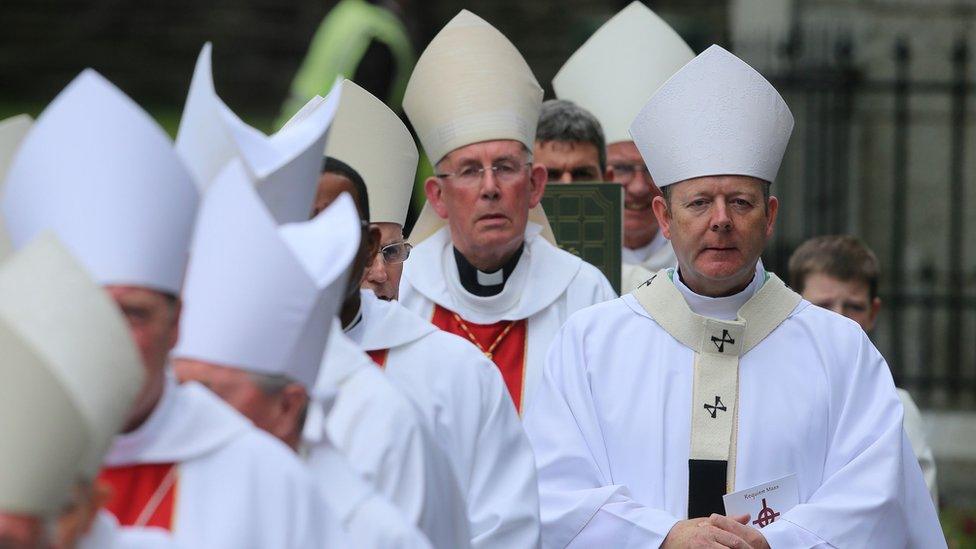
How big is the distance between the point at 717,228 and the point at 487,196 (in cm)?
132

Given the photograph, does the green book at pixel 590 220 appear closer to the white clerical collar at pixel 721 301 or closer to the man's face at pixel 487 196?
the man's face at pixel 487 196

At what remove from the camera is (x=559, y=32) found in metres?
15.3

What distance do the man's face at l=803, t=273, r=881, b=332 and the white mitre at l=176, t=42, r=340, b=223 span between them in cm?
313

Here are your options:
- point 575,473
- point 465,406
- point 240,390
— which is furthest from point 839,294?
point 240,390

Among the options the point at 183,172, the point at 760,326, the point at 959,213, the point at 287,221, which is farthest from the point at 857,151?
the point at 183,172

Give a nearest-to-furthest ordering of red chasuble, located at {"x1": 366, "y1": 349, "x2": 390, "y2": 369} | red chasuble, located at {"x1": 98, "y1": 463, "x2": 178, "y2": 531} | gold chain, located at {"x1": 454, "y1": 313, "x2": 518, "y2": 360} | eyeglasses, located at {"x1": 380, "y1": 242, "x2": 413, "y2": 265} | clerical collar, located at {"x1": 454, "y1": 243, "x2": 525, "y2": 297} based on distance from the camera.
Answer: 1. red chasuble, located at {"x1": 98, "y1": 463, "x2": 178, "y2": 531}
2. red chasuble, located at {"x1": 366, "y1": 349, "x2": 390, "y2": 369}
3. eyeglasses, located at {"x1": 380, "y1": 242, "x2": 413, "y2": 265}
4. gold chain, located at {"x1": 454, "y1": 313, "x2": 518, "y2": 360}
5. clerical collar, located at {"x1": 454, "y1": 243, "x2": 525, "y2": 297}

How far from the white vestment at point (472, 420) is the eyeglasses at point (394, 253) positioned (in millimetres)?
529

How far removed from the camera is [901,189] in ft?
37.0

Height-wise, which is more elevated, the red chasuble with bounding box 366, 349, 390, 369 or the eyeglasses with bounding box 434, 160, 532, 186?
the eyeglasses with bounding box 434, 160, 532, 186

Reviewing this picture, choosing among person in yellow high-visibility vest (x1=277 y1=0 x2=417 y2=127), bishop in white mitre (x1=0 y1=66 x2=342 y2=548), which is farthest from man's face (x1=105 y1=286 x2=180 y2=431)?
person in yellow high-visibility vest (x1=277 y1=0 x2=417 y2=127)

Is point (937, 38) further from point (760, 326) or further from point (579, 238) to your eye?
point (760, 326)

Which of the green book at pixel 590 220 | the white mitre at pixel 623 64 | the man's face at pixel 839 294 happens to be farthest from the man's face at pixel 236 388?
the white mitre at pixel 623 64

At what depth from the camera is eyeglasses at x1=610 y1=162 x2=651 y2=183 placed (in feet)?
28.2

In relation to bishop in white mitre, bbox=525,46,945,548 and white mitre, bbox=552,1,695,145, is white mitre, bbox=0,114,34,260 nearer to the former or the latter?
bishop in white mitre, bbox=525,46,945,548
